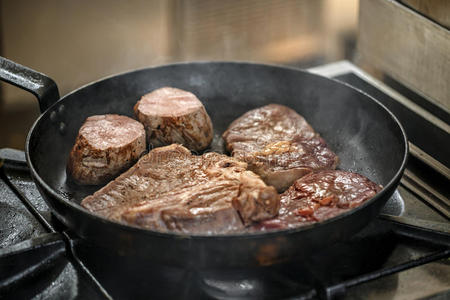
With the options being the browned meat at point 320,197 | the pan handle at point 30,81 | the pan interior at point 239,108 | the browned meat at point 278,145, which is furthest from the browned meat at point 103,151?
the browned meat at point 320,197

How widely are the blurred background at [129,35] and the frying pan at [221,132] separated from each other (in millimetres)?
2261

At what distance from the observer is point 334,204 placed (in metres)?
1.93

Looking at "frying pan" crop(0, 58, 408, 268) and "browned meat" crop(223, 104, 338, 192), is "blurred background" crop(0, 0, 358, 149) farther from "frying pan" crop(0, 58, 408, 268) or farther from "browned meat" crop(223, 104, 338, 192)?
"browned meat" crop(223, 104, 338, 192)

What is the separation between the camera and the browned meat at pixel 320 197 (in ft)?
6.11

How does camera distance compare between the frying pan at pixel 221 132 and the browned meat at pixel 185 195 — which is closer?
the frying pan at pixel 221 132

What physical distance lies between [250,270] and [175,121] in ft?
2.62

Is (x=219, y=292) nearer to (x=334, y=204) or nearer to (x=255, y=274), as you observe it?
(x=255, y=274)

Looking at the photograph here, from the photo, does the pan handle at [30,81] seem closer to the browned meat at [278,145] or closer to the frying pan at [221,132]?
the frying pan at [221,132]

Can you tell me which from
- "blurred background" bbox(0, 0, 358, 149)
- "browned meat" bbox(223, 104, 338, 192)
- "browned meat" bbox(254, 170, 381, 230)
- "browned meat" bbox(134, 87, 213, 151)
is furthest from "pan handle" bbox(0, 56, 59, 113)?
"blurred background" bbox(0, 0, 358, 149)

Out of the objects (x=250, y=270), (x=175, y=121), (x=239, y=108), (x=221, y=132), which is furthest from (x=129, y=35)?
(x=250, y=270)

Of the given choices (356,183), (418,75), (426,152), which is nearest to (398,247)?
(356,183)

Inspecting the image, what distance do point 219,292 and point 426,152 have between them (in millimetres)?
1219

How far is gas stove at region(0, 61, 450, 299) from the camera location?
72.1 inches

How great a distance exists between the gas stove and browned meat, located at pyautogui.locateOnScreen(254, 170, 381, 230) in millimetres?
154
